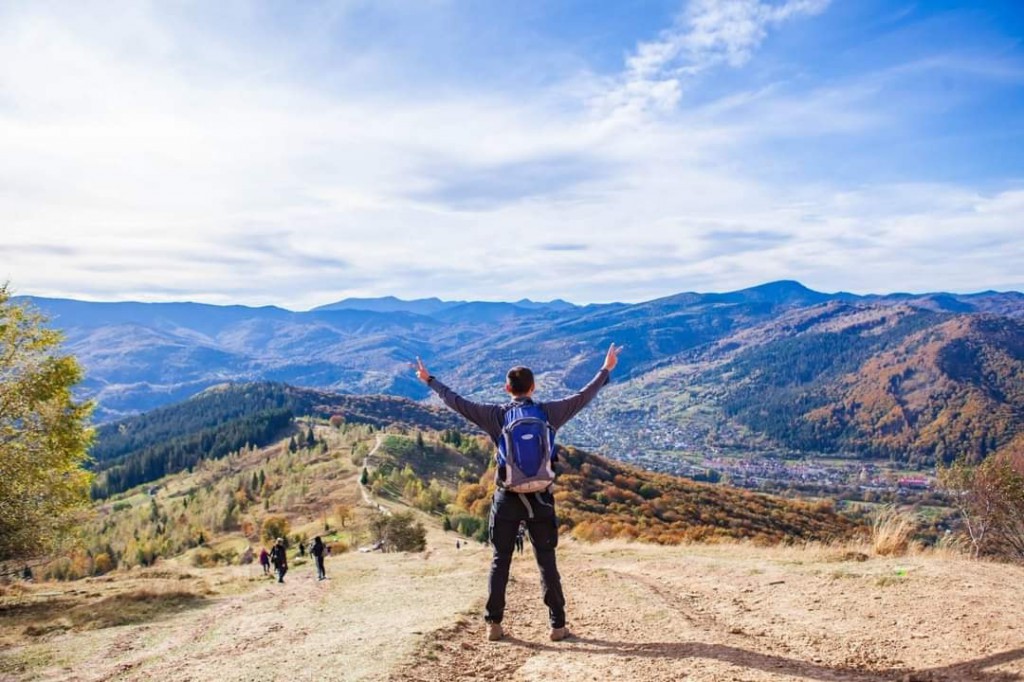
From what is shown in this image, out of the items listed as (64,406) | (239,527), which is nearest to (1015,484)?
(64,406)

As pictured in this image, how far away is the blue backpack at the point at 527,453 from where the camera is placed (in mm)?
7445

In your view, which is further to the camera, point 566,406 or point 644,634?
point 644,634

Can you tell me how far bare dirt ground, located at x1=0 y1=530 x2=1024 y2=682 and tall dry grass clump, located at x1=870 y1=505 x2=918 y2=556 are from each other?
83 cm

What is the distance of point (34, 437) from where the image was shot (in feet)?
67.5

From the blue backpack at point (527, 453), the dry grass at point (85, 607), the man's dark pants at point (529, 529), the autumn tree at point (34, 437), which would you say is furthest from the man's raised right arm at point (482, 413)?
the autumn tree at point (34, 437)

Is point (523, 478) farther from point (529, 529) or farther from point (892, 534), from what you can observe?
point (892, 534)

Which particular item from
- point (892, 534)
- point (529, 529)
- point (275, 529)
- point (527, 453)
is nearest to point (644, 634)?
point (529, 529)

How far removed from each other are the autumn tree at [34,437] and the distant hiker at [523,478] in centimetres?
1904

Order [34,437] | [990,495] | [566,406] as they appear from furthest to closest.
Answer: [990,495] < [34,437] < [566,406]

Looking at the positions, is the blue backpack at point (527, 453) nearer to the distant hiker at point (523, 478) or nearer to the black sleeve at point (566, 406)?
the distant hiker at point (523, 478)

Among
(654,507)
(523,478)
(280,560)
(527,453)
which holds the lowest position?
Answer: (654,507)

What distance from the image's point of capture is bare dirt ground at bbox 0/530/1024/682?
22.3 feet

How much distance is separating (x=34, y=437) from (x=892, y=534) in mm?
25230

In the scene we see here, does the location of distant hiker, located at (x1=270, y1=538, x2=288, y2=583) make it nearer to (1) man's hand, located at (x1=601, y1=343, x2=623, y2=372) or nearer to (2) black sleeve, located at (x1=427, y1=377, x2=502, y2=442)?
(2) black sleeve, located at (x1=427, y1=377, x2=502, y2=442)
